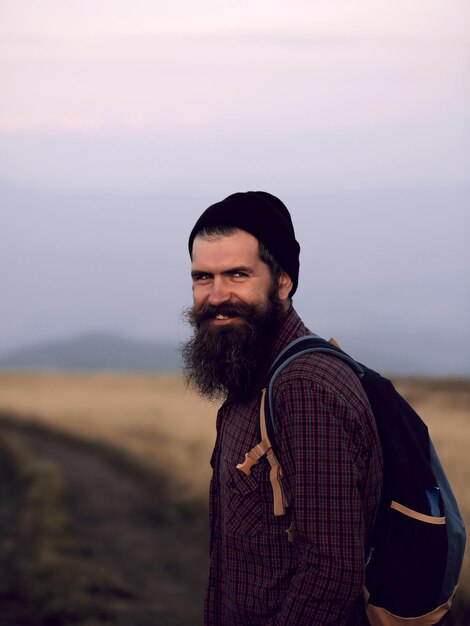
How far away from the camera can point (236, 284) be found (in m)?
3.06

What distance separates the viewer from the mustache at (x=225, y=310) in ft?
10.1

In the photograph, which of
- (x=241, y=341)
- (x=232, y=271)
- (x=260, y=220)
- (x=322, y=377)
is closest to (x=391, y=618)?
(x=322, y=377)

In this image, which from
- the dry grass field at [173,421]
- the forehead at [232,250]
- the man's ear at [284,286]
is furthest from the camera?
the dry grass field at [173,421]

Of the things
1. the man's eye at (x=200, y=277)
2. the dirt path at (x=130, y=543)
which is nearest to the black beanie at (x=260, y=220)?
the man's eye at (x=200, y=277)

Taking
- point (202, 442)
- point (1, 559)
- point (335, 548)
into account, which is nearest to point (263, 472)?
point (335, 548)

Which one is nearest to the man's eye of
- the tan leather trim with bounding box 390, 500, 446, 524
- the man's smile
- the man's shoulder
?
the man's smile

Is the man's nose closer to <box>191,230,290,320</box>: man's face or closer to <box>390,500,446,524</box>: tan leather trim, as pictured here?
<box>191,230,290,320</box>: man's face

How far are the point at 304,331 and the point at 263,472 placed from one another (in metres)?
0.56

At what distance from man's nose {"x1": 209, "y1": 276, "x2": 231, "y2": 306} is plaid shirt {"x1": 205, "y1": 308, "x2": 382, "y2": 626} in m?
0.40

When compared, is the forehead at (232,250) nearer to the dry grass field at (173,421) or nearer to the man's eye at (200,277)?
the man's eye at (200,277)

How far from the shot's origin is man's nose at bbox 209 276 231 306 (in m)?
3.04

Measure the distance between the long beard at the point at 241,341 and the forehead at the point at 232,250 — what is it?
15 cm

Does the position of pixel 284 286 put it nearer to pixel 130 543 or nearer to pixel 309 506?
pixel 309 506

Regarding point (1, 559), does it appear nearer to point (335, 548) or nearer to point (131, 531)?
point (131, 531)
